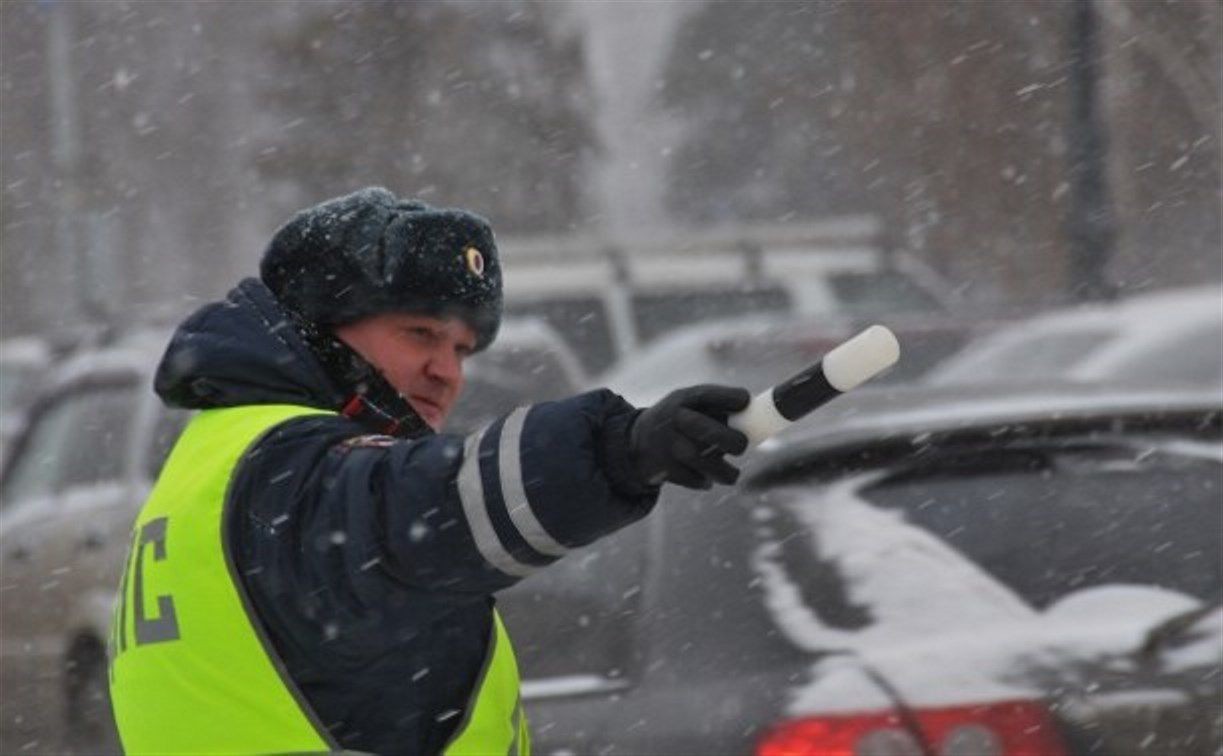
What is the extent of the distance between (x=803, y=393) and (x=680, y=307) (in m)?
15.0

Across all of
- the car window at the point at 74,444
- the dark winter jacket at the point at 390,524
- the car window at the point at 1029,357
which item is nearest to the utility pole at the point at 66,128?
the car window at the point at 1029,357

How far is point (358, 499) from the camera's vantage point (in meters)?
2.15

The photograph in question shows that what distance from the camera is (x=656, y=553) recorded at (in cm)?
419

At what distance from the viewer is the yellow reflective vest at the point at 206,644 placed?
7.57 feet

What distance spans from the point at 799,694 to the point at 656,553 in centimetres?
58

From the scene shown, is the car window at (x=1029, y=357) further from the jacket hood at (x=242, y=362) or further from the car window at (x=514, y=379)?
the jacket hood at (x=242, y=362)

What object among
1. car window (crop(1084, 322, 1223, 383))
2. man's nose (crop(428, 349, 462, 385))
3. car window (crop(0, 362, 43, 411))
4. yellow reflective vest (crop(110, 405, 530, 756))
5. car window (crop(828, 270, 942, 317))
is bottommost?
car window (crop(828, 270, 942, 317))

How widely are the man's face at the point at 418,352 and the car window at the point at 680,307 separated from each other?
13812mm

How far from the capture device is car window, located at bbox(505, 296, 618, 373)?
1627 cm

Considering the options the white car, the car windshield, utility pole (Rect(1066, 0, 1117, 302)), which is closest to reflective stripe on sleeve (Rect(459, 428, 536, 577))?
the car windshield

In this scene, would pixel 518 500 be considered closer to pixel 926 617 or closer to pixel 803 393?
pixel 803 393

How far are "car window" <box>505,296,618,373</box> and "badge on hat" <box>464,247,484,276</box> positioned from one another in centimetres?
1318

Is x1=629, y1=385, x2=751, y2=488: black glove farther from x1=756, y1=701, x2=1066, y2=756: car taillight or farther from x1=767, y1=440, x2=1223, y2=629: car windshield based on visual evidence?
x1=767, y1=440, x2=1223, y2=629: car windshield

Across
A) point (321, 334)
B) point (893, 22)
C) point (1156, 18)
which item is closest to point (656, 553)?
point (321, 334)
